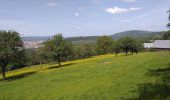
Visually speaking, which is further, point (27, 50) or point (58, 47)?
point (58, 47)

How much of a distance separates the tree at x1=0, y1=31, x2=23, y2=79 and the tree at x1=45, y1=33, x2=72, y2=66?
729 inches

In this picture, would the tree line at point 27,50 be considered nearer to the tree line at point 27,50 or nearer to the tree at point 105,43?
the tree line at point 27,50

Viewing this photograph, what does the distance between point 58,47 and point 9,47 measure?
22006 mm

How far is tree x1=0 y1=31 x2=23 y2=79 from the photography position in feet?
170

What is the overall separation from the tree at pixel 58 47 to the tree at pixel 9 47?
1852 centimetres

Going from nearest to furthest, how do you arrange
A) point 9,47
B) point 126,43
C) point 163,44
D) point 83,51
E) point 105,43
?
1. point 9,47
2. point 126,43
3. point 163,44
4. point 105,43
5. point 83,51

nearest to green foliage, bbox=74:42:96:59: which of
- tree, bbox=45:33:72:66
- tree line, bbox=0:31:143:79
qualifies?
tree line, bbox=0:31:143:79

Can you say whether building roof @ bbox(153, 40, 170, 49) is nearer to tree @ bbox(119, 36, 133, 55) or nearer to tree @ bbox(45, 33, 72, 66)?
tree @ bbox(119, 36, 133, 55)

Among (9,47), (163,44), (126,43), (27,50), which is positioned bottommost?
(163,44)

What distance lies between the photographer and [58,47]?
73375 millimetres

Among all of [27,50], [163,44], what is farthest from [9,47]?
[163,44]

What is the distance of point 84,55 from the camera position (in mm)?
174250

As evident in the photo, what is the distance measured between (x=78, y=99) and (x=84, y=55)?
15516cm

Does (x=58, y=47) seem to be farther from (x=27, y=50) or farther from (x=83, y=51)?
(x=83, y=51)
